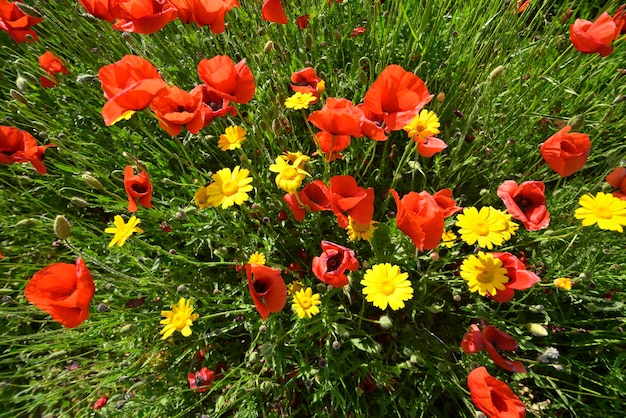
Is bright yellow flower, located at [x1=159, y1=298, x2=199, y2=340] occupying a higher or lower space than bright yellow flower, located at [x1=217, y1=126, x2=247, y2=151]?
lower

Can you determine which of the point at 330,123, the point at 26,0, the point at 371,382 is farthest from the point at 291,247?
the point at 26,0

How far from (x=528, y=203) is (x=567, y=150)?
0.77 feet

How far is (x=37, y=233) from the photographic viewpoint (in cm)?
259

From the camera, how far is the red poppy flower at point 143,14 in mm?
1507

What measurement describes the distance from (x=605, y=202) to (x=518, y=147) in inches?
38.8

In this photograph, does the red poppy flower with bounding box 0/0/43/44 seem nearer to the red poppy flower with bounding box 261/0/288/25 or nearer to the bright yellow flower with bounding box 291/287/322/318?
the red poppy flower with bounding box 261/0/288/25

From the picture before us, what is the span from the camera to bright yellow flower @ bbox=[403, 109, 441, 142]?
5.46 ft

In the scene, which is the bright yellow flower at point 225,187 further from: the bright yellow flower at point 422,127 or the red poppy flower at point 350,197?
the bright yellow flower at point 422,127

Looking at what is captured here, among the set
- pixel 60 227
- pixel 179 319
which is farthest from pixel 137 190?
pixel 179 319

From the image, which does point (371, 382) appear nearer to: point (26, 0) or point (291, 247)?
point (291, 247)

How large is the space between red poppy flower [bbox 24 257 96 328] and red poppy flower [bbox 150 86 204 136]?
58 cm

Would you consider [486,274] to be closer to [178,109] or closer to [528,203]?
[528,203]

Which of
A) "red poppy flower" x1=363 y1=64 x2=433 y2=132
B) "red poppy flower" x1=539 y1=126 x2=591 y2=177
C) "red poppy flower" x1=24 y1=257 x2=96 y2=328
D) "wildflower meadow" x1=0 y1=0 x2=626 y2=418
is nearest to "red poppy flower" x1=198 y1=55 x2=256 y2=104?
"wildflower meadow" x1=0 y1=0 x2=626 y2=418

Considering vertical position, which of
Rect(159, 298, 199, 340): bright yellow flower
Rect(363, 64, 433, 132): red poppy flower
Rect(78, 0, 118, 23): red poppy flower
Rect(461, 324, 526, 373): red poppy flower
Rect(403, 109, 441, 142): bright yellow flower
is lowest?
Rect(461, 324, 526, 373): red poppy flower
